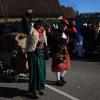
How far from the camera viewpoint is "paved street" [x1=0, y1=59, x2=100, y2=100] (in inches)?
436

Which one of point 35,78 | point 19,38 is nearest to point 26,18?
point 19,38

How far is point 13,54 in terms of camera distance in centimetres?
1308

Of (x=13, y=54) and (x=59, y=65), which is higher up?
(x=13, y=54)

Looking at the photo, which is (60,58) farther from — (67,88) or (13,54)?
(13,54)

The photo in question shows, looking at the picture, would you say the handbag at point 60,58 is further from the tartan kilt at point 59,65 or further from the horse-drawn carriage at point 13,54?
the horse-drawn carriage at point 13,54

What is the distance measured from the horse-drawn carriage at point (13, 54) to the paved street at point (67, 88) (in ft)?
1.38

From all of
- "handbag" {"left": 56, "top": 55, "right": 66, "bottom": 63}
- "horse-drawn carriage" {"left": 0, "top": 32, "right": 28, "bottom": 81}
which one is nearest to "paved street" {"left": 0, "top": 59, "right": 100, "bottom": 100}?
"horse-drawn carriage" {"left": 0, "top": 32, "right": 28, "bottom": 81}

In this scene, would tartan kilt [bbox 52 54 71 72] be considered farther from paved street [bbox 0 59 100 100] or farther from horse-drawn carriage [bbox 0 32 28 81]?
horse-drawn carriage [bbox 0 32 28 81]

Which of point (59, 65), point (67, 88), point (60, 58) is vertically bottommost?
point (67, 88)

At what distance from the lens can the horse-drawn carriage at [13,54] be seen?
41.3 feet

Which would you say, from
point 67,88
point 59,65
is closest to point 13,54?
point 59,65

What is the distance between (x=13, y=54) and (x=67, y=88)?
1.92 m

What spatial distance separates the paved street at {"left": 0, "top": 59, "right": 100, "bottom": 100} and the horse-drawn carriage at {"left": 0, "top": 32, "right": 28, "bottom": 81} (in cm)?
42

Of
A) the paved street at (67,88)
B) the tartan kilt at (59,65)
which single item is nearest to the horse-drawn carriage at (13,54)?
the paved street at (67,88)
